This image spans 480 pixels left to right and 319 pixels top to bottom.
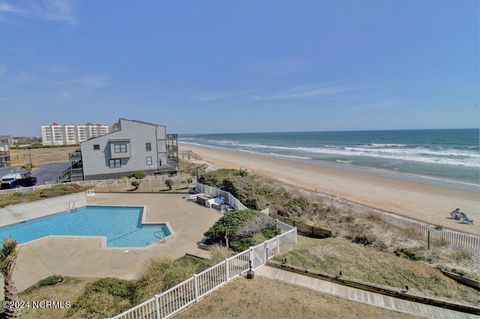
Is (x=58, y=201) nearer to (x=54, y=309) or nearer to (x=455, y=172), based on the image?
(x=54, y=309)

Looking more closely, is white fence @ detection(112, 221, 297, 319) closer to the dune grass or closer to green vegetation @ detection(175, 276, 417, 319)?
green vegetation @ detection(175, 276, 417, 319)

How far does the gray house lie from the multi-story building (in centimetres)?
11172

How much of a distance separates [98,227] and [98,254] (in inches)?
226

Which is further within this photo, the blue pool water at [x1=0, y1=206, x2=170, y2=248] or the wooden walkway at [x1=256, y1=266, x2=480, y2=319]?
the blue pool water at [x1=0, y1=206, x2=170, y2=248]

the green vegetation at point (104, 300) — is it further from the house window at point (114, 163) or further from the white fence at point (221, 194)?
the house window at point (114, 163)

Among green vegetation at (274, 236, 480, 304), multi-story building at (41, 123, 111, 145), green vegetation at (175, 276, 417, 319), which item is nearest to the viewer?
green vegetation at (175, 276, 417, 319)

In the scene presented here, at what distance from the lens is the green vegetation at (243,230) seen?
11.0 metres

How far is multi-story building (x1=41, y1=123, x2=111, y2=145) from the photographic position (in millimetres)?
133750

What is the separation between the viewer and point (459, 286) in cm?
846

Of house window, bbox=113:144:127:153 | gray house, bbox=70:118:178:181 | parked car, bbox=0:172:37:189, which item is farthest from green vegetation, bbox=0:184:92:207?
house window, bbox=113:144:127:153

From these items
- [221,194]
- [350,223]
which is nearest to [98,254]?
[221,194]

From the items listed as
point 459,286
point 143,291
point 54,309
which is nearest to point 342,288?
point 459,286

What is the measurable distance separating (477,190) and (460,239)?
17740 mm

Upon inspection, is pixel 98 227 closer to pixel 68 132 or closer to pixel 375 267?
pixel 375 267
